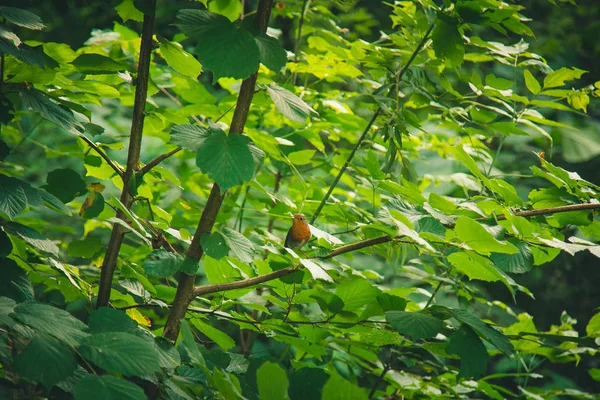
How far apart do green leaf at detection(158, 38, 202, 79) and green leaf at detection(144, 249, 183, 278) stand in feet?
0.98

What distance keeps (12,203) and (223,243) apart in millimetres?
275

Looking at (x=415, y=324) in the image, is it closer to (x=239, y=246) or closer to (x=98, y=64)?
(x=239, y=246)

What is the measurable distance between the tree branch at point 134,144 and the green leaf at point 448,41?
0.42 meters

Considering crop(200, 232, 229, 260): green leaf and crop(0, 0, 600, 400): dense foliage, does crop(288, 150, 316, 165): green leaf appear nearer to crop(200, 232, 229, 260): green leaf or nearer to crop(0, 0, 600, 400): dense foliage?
crop(0, 0, 600, 400): dense foliage

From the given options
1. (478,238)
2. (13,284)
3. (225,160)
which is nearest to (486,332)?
(478,238)

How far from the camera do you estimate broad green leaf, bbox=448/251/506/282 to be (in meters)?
0.69

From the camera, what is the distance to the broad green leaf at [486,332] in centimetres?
69

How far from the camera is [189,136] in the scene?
0.72 meters

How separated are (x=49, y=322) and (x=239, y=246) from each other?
0.28 meters

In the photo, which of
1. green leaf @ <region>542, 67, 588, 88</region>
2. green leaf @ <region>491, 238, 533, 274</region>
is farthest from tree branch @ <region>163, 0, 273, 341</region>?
green leaf @ <region>542, 67, 588, 88</region>

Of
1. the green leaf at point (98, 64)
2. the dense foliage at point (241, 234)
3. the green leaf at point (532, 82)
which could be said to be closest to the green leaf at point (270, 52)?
the dense foliage at point (241, 234)

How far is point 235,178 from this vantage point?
2.27 ft

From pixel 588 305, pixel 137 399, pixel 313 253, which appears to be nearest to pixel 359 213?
pixel 313 253

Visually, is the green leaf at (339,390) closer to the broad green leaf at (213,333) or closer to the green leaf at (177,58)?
the broad green leaf at (213,333)
